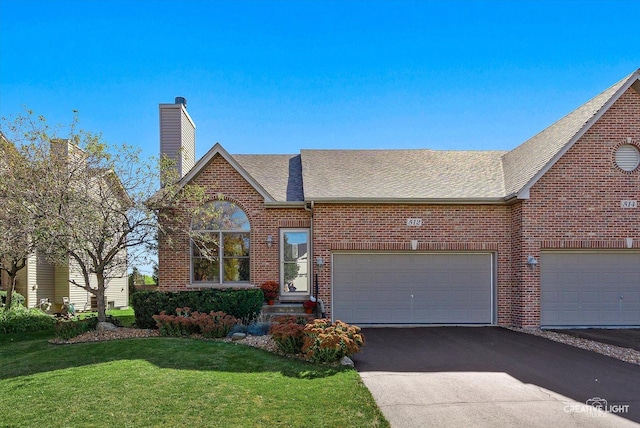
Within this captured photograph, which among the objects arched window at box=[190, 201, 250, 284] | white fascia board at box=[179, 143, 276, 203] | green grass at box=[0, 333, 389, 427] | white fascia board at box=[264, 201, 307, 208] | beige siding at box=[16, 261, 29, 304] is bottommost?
green grass at box=[0, 333, 389, 427]

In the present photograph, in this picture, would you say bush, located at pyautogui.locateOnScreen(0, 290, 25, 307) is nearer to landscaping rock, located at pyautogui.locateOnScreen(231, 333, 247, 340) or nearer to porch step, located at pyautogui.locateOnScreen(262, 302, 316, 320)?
porch step, located at pyautogui.locateOnScreen(262, 302, 316, 320)

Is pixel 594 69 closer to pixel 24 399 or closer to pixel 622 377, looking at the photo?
pixel 622 377

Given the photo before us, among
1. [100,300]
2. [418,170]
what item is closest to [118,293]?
[100,300]

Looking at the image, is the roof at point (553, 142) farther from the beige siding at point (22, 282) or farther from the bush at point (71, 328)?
the beige siding at point (22, 282)

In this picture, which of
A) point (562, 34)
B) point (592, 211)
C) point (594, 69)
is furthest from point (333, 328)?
point (594, 69)

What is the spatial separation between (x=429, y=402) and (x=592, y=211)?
30.3 feet

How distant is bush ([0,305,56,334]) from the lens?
12039mm

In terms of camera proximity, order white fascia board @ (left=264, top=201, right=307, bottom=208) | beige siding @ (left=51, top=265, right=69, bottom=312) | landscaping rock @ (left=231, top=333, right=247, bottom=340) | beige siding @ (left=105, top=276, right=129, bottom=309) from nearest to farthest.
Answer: landscaping rock @ (left=231, top=333, right=247, bottom=340)
white fascia board @ (left=264, top=201, right=307, bottom=208)
beige siding @ (left=51, top=265, right=69, bottom=312)
beige siding @ (left=105, top=276, right=129, bottom=309)

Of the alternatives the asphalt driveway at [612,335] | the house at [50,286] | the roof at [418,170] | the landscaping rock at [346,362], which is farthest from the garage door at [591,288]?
the house at [50,286]

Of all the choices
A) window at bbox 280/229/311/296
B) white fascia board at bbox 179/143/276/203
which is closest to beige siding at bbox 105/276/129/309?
white fascia board at bbox 179/143/276/203

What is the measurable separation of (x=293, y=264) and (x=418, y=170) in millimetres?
5428

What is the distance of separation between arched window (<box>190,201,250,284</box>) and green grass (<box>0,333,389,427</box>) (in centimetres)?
448

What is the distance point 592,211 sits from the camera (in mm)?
12211

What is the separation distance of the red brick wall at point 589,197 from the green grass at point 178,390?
785cm
